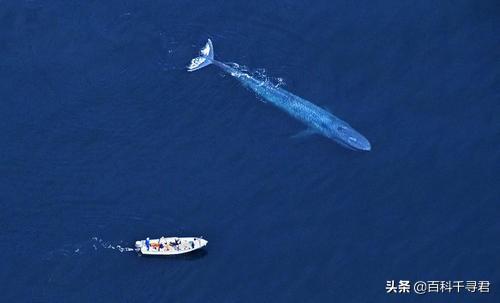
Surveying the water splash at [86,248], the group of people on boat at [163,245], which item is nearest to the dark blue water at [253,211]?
the water splash at [86,248]

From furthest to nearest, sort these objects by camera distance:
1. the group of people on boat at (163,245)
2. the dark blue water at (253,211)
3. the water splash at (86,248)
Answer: the water splash at (86,248) < the group of people on boat at (163,245) < the dark blue water at (253,211)

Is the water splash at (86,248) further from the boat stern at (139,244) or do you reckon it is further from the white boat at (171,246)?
the white boat at (171,246)

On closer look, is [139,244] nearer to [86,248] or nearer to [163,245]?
[163,245]

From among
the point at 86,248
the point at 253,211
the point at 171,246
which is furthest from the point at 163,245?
the point at 253,211

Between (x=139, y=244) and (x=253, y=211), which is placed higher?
(x=253, y=211)

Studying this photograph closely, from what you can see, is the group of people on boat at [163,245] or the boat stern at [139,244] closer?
the group of people on boat at [163,245]

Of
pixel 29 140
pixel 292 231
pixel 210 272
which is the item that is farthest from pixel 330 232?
pixel 29 140

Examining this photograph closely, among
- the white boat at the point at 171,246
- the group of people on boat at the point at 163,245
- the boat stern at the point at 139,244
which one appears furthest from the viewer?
the boat stern at the point at 139,244

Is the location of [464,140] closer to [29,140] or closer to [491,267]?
[491,267]

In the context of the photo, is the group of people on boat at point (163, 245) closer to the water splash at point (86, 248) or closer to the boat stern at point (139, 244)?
the boat stern at point (139, 244)

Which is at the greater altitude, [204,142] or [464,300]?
[204,142]

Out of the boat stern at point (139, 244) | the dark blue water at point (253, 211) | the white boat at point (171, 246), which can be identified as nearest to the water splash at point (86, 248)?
the dark blue water at point (253, 211)
